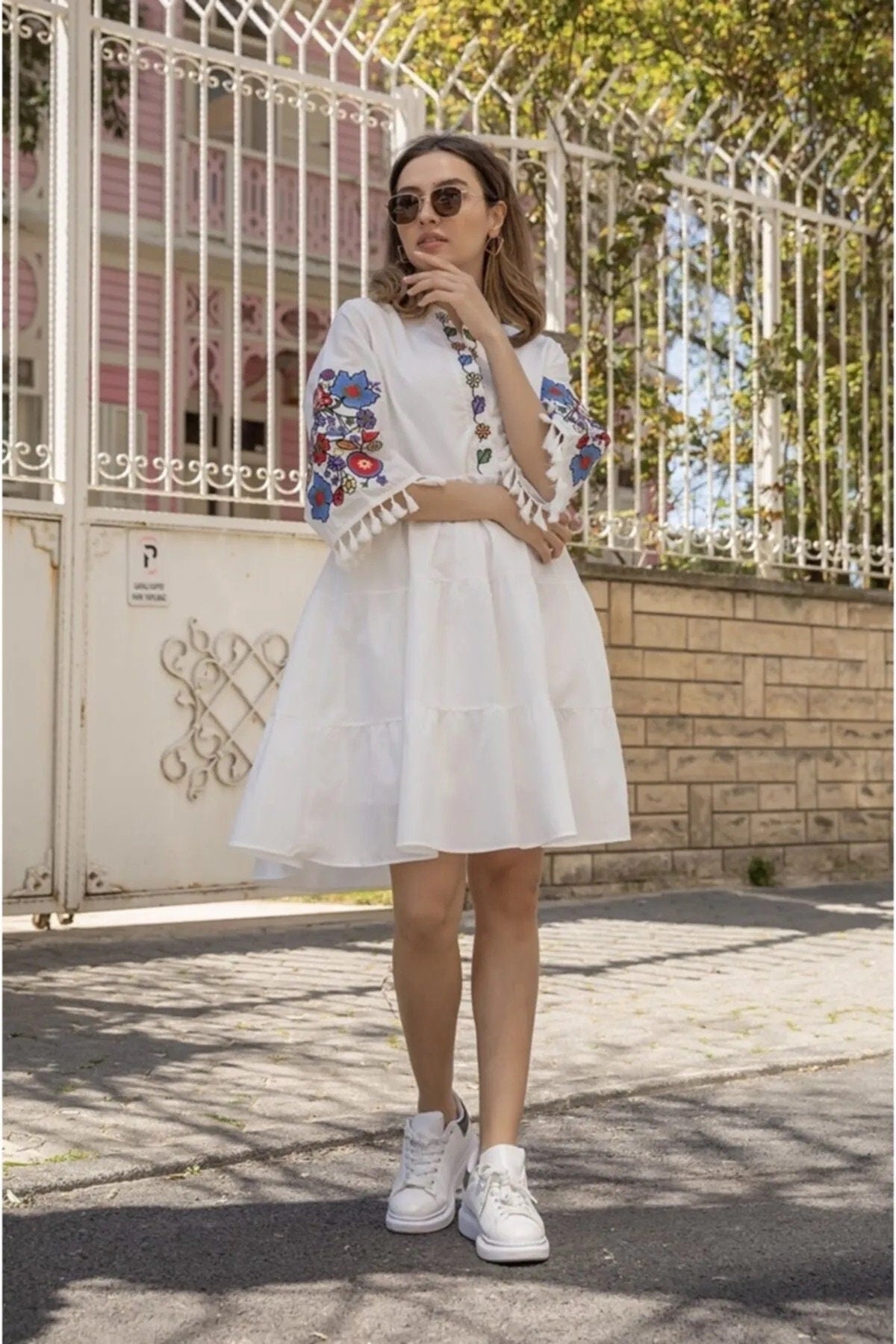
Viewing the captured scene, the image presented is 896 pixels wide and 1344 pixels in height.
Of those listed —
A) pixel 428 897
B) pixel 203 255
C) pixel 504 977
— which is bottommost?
pixel 504 977

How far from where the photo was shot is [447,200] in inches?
129

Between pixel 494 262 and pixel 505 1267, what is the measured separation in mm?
1875

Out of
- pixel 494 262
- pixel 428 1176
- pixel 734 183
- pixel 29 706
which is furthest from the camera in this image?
pixel 734 183

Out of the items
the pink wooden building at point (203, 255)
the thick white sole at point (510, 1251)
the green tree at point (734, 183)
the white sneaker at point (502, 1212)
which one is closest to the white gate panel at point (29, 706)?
the pink wooden building at point (203, 255)

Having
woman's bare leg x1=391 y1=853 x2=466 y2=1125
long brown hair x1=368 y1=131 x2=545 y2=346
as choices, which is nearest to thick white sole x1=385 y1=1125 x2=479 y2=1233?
woman's bare leg x1=391 y1=853 x2=466 y2=1125

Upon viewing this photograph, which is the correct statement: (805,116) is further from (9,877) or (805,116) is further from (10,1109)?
(10,1109)

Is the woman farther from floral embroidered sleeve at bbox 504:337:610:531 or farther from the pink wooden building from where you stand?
the pink wooden building

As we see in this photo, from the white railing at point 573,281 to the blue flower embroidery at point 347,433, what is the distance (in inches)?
151

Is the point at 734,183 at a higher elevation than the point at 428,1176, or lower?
higher

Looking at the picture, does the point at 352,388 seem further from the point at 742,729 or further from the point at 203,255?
the point at 742,729

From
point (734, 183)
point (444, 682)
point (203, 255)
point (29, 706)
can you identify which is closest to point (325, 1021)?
point (29, 706)

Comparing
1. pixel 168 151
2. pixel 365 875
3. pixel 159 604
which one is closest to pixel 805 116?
pixel 168 151

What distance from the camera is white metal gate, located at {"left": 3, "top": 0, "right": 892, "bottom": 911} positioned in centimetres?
714

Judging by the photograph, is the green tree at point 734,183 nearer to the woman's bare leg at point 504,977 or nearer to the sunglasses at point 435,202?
the sunglasses at point 435,202
